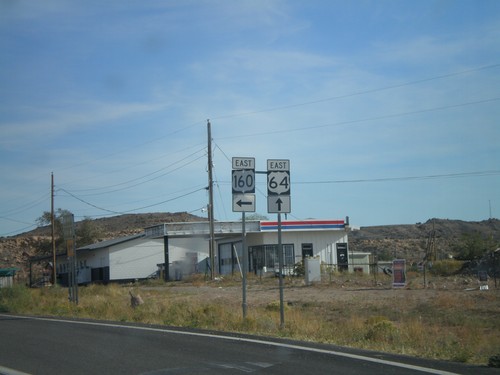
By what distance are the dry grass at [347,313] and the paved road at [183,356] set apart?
135cm

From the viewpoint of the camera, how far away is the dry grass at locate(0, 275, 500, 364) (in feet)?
44.6

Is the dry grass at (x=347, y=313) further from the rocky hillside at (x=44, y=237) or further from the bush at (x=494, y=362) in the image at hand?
the rocky hillside at (x=44, y=237)

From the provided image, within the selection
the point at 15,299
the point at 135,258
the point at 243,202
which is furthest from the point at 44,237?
the point at 243,202

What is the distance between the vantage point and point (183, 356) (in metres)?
11.0

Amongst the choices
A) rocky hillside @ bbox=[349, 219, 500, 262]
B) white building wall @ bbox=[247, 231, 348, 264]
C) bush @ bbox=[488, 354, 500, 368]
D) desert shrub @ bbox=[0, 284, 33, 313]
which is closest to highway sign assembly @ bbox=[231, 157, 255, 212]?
bush @ bbox=[488, 354, 500, 368]

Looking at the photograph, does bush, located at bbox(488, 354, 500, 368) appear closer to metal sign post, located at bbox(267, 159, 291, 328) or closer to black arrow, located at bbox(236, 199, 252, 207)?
metal sign post, located at bbox(267, 159, 291, 328)

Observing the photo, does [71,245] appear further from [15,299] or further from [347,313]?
[347,313]

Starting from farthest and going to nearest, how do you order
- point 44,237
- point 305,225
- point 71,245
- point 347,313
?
point 44,237 → point 305,225 → point 71,245 → point 347,313

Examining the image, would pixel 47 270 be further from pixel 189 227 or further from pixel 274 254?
pixel 274 254

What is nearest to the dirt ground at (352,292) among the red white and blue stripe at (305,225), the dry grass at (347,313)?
the dry grass at (347,313)

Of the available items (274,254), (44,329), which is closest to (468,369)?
(44,329)

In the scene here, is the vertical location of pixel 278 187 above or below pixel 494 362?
above

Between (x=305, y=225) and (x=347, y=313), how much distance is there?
1110 inches

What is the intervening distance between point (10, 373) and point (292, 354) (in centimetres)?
467
